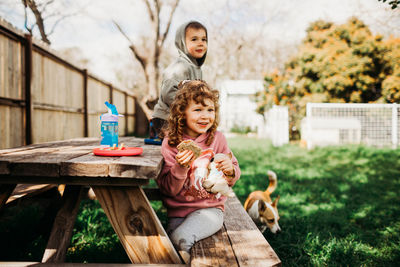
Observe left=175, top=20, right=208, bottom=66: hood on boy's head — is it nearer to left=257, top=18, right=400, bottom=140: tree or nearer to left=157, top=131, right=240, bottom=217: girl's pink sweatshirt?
left=157, top=131, right=240, bottom=217: girl's pink sweatshirt

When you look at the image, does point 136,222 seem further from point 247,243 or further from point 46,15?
point 46,15

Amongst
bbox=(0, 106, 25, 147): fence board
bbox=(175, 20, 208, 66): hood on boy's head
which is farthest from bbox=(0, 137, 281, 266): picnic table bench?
bbox=(0, 106, 25, 147): fence board

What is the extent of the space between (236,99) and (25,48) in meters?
17.9

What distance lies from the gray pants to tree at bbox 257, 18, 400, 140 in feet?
33.6

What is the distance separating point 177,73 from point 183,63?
4.9 inches

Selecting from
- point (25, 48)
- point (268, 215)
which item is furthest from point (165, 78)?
point (25, 48)

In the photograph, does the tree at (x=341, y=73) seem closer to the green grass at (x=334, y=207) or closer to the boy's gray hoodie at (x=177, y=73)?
the green grass at (x=334, y=207)

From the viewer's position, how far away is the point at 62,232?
1.82 metres

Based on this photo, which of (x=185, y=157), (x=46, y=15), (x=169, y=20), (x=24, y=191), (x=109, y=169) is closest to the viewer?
(x=109, y=169)

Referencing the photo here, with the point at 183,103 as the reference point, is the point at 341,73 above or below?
above

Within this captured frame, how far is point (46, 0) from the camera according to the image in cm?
520

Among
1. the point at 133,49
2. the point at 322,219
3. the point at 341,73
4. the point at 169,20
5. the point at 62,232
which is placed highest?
the point at 169,20

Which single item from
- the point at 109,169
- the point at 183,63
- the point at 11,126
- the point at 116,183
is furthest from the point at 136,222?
the point at 11,126

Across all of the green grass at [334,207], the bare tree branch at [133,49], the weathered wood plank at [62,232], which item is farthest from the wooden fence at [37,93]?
the bare tree branch at [133,49]
